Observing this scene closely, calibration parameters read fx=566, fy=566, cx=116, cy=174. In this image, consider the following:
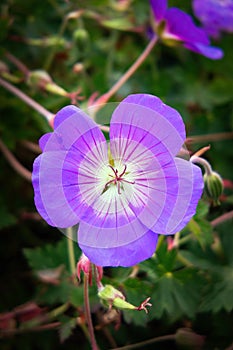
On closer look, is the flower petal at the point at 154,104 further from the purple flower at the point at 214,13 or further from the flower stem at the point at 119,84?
the purple flower at the point at 214,13

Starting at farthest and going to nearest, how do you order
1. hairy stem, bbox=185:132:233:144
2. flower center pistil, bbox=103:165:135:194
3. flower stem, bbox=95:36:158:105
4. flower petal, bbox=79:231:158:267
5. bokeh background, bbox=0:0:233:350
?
hairy stem, bbox=185:132:233:144 → flower stem, bbox=95:36:158:105 → bokeh background, bbox=0:0:233:350 → flower center pistil, bbox=103:165:135:194 → flower petal, bbox=79:231:158:267

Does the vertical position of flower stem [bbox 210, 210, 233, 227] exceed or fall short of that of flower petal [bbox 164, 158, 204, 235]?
it falls short

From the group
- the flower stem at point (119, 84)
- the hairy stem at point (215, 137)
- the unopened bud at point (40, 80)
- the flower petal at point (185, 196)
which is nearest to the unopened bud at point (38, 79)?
the unopened bud at point (40, 80)

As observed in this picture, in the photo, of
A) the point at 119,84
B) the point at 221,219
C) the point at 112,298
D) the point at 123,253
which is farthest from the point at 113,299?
the point at 119,84

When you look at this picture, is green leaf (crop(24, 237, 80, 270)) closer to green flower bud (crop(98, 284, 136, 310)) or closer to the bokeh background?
the bokeh background

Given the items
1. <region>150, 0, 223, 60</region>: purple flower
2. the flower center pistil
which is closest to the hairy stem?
<region>150, 0, 223, 60</region>: purple flower

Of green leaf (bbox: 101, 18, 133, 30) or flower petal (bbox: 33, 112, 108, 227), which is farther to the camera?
green leaf (bbox: 101, 18, 133, 30)

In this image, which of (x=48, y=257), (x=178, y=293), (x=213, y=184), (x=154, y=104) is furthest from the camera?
(x=48, y=257)

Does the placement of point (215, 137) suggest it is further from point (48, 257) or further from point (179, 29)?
point (48, 257)
